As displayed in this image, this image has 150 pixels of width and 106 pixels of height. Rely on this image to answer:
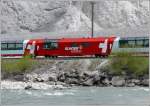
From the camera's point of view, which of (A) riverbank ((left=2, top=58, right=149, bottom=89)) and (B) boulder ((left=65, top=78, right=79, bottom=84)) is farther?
(B) boulder ((left=65, top=78, right=79, bottom=84))

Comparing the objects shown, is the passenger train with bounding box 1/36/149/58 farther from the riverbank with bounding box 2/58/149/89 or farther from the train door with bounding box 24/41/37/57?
the riverbank with bounding box 2/58/149/89

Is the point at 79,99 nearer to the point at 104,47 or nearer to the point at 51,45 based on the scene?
the point at 104,47

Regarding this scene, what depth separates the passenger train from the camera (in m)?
23.0

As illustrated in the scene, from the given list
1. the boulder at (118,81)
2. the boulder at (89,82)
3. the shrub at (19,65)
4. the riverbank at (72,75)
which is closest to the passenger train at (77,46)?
the shrub at (19,65)

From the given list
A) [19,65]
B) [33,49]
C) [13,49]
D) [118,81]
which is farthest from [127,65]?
[13,49]

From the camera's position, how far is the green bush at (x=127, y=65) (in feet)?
54.4

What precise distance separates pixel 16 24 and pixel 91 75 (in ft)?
73.4

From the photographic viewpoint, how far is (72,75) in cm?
2053

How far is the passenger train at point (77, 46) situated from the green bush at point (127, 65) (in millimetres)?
2507

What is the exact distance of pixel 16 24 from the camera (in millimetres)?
41375

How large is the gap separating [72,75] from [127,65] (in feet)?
10.2

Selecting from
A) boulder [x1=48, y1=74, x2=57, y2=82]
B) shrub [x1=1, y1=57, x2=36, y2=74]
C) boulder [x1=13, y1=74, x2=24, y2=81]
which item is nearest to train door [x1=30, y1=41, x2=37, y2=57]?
shrub [x1=1, y1=57, x2=36, y2=74]

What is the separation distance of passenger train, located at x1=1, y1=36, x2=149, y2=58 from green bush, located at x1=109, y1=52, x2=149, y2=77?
251cm

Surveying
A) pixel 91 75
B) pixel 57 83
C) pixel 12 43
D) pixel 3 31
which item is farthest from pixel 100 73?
pixel 3 31
